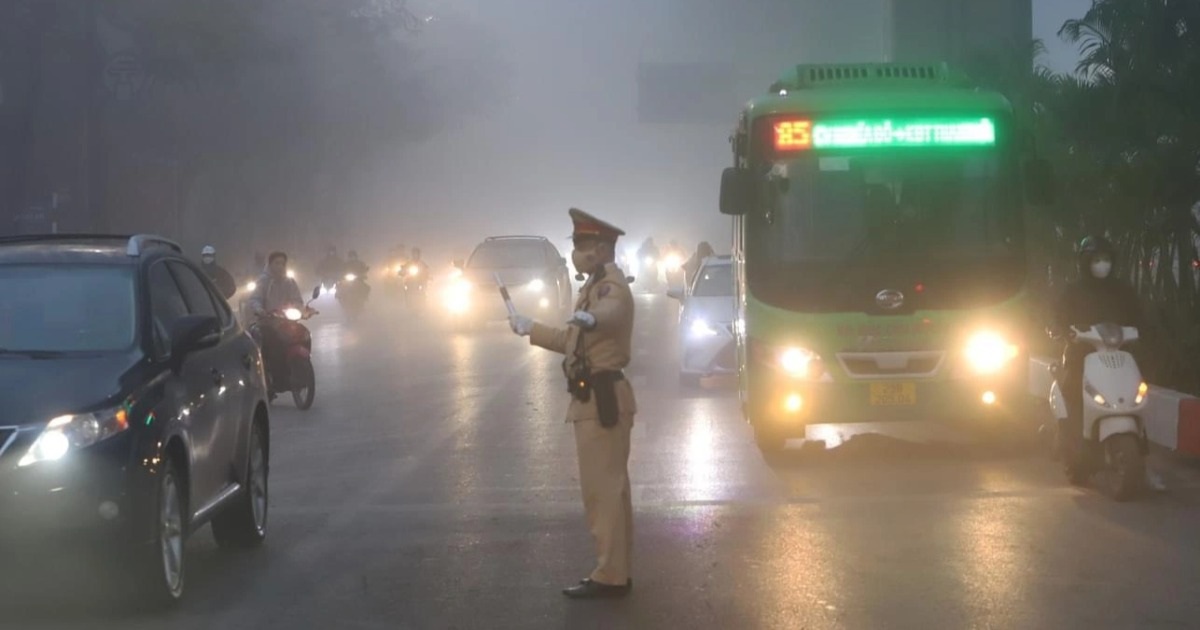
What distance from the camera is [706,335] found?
840 inches

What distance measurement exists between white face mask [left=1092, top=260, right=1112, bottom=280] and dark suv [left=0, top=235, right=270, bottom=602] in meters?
5.35

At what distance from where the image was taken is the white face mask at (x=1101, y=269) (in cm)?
1193

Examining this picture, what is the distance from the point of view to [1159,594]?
8.59 meters

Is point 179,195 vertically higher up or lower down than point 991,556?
higher up

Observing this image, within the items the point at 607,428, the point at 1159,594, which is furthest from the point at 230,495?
the point at 1159,594

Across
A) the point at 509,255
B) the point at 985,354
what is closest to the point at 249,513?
the point at 985,354

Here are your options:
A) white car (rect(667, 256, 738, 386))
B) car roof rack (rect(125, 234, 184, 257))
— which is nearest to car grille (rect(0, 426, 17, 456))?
car roof rack (rect(125, 234, 184, 257))

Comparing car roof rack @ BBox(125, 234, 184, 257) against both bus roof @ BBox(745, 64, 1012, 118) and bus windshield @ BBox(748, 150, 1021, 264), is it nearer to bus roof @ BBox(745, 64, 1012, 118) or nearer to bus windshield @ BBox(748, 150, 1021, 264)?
bus windshield @ BBox(748, 150, 1021, 264)

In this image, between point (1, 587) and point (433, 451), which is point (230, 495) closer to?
point (1, 587)

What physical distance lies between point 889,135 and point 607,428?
19.9 ft

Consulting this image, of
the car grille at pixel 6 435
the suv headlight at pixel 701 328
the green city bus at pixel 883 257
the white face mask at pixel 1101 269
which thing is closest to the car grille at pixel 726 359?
the suv headlight at pixel 701 328

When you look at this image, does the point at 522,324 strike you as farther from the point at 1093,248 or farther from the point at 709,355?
the point at 709,355

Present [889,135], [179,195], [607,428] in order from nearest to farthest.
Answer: [607,428], [889,135], [179,195]

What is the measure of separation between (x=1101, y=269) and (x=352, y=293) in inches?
1229
